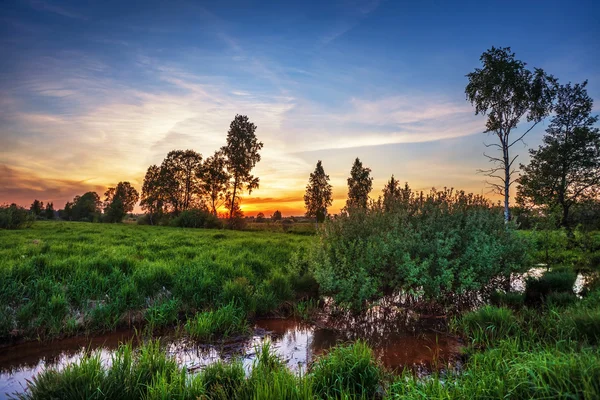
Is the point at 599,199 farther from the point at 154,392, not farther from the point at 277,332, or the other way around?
the point at 154,392

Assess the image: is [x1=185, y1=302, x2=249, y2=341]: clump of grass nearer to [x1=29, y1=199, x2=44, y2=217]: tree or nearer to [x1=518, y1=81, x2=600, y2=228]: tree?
[x1=518, y1=81, x2=600, y2=228]: tree

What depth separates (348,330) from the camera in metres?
6.93

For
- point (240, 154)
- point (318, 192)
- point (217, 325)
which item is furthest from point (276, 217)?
point (217, 325)

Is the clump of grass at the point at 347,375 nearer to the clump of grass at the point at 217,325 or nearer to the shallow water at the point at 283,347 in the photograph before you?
the shallow water at the point at 283,347

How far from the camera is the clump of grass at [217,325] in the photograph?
6.21 metres

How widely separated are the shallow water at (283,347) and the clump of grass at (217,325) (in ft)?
0.77

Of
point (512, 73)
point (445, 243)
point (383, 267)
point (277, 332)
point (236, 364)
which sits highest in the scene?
point (512, 73)

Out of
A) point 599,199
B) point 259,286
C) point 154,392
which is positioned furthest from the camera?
point 599,199

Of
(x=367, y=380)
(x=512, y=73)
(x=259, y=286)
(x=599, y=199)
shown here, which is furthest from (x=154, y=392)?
(x=599, y=199)

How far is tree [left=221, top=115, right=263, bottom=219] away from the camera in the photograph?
153 feet

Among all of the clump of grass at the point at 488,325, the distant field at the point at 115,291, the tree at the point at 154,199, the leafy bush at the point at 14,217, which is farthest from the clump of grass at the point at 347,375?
the tree at the point at 154,199

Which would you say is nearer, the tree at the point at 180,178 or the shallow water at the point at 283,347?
the shallow water at the point at 283,347

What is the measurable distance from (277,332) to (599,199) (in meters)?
35.1

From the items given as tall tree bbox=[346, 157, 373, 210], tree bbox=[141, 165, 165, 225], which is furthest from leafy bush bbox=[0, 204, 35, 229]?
tall tree bbox=[346, 157, 373, 210]
